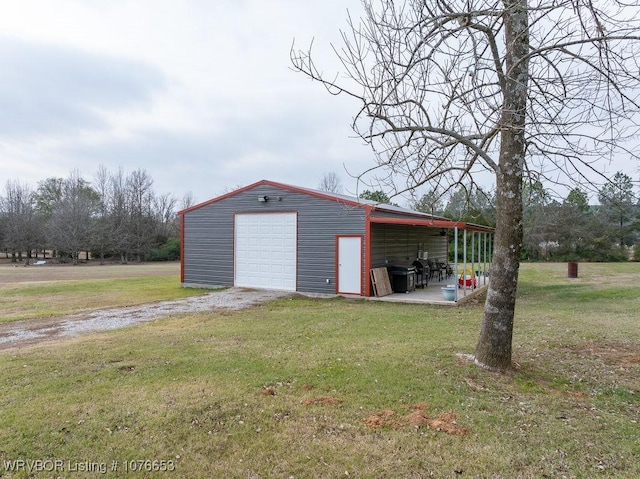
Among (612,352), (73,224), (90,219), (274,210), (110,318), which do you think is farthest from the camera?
(90,219)

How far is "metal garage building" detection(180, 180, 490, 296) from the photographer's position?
12.2 metres

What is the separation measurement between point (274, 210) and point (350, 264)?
3315 mm

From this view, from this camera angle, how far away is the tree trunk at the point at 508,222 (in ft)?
14.0

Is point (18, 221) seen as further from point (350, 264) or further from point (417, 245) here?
point (350, 264)

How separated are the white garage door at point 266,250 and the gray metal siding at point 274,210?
0.25 meters

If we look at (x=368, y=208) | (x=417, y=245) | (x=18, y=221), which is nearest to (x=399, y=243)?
(x=417, y=245)

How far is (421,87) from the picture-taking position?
4.18m

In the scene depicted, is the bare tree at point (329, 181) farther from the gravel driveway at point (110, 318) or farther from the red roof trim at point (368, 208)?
the gravel driveway at point (110, 318)

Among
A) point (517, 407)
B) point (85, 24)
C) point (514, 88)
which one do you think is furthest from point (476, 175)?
point (85, 24)

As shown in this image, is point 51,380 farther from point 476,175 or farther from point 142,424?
point 476,175

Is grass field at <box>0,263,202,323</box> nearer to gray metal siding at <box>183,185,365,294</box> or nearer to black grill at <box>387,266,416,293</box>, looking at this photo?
gray metal siding at <box>183,185,365,294</box>

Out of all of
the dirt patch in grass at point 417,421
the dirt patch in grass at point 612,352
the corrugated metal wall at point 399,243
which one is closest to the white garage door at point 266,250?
the corrugated metal wall at point 399,243

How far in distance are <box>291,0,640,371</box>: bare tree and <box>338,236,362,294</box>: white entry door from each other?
7386 mm

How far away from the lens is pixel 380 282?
40.0 feet
